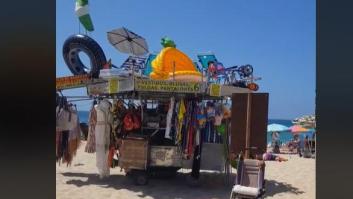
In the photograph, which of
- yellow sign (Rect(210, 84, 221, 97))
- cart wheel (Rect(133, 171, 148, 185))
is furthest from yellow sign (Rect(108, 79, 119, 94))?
yellow sign (Rect(210, 84, 221, 97))

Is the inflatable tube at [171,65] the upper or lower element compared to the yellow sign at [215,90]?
upper

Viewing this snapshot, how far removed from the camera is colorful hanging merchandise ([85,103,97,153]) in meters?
7.53

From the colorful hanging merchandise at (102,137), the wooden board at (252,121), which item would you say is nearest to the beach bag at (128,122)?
the colorful hanging merchandise at (102,137)

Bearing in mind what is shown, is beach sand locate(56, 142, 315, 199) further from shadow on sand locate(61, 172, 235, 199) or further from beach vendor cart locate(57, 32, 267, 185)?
beach vendor cart locate(57, 32, 267, 185)

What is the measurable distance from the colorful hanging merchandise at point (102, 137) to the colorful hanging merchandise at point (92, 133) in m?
0.10

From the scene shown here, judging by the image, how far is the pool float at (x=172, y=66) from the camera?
734cm

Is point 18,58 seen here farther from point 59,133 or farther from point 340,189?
point 59,133

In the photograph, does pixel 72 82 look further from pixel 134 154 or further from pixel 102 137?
pixel 134 154

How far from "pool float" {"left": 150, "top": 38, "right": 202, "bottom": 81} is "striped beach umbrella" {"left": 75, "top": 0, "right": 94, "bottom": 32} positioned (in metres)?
2.15

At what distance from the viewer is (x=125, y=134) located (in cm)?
771

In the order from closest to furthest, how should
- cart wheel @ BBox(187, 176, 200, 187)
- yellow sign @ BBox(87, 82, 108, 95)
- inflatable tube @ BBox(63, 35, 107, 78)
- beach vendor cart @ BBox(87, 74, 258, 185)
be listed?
beach vendor cart @ BBox(87, 74, 258, 185) < cart wheel @ BBox(187, 176, 200, 187) < yellow sign @ BBox(87, 82, 108, 95) < inflatable tube @ BBox(63, 35, 107, 78)

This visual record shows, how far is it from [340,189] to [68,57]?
311 inches

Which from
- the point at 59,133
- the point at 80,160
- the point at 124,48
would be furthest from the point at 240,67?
the point at 80,160

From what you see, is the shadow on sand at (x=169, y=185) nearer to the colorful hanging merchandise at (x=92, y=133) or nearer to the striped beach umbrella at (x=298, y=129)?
the colorful hanging merchandise at (x=92, y=133)
